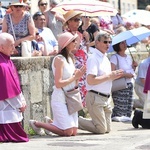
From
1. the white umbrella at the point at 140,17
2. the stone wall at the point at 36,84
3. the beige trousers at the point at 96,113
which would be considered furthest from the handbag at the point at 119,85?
the white umbrella at the point at 140,17

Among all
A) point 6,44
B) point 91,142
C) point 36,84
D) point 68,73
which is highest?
point 6,44

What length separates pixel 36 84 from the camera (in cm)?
1137

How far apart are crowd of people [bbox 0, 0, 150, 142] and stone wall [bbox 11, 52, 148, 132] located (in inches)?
9.0

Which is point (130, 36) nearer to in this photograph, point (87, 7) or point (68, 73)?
point (87, 7)

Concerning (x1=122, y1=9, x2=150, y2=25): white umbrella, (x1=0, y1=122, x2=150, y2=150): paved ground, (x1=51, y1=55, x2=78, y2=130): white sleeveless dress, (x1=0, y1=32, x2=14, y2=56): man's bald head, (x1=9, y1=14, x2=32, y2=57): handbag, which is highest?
(x1=0, y1=32, x2=14, y2=56): man's bald head

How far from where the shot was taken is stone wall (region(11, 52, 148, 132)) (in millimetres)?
10984

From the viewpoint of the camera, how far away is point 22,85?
431 inches

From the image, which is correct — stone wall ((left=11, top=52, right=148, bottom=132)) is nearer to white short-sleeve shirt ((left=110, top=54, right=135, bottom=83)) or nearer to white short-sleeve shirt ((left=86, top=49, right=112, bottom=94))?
white short-sleeve shirt ((left=86, top=49, right=112, bottom=94))

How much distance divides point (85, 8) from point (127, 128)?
7.56 ft

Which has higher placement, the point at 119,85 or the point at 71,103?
the point at 71,103

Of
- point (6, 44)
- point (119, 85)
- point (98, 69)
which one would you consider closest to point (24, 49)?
point (98, 69)

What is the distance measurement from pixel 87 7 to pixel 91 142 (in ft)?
11.7

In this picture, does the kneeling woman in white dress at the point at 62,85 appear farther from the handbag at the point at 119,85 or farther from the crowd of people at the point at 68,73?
the handbag at the point at 119,85

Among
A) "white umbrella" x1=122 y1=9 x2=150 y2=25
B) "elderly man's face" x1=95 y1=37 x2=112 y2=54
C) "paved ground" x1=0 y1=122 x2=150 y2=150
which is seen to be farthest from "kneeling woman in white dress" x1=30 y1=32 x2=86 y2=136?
"white umbrella" x1=122 y1=9 x2=150 y2=25
